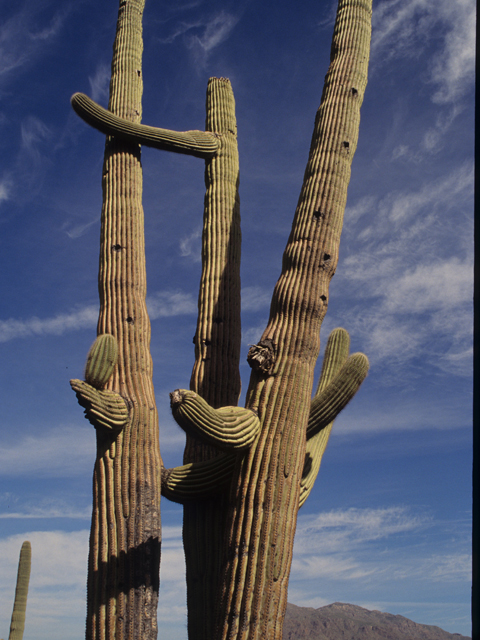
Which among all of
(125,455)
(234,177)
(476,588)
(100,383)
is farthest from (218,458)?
(476,588)

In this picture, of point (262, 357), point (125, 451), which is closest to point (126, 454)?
point (125, 451)

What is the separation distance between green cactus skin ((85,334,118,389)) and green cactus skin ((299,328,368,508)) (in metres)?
1.56

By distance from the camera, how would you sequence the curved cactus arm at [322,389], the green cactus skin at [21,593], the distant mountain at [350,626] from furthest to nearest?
the distant mountain at [350,626], the green cactus skin at [21,593], the curved cactus arm at [322,389]

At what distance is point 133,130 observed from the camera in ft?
19.3

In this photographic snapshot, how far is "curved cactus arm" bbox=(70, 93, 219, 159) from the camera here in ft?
19.1

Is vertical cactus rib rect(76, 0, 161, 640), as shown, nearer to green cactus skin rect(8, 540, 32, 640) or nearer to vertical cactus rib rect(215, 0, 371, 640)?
vertical cactus rib rect(215, 0, 371, 640)

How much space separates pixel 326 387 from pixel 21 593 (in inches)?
196

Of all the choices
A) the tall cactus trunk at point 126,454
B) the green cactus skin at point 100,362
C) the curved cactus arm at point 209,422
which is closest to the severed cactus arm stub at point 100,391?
the green cactus skin at point 100,362

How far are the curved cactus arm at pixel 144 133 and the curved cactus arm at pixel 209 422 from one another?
120 inches

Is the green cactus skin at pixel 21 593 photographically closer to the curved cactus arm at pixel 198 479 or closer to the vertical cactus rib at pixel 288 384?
the curved cactus arm at pixel 198 479

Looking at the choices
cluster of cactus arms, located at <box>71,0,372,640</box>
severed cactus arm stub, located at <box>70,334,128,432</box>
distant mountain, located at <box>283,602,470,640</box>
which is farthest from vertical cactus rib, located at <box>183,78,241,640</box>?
distant mountain, located at <box>283,602,470,640</box>

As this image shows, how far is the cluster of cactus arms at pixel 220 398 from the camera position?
388 centimetres

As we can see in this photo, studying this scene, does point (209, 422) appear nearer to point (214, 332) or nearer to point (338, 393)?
point (338, 393)

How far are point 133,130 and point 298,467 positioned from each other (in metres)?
3.60
